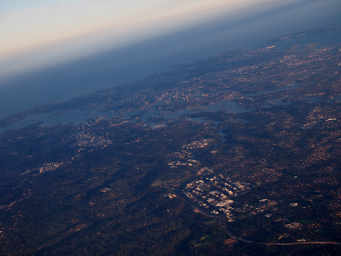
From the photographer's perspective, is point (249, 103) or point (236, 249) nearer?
point (236, 249)

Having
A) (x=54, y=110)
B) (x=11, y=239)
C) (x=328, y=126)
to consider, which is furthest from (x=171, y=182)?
(x=54, y=110)

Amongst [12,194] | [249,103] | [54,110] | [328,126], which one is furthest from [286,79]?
[54,110]

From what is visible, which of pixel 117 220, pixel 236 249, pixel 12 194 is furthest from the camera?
pixel 12 194

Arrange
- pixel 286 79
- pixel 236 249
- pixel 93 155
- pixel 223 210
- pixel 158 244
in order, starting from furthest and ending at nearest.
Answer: pixel 286 79 < pixel 93 155 < pixel 223 210 < pixel 158 244 < pixel 236 249

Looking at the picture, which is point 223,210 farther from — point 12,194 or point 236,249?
point 12,194

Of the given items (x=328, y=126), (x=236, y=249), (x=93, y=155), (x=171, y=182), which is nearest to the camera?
(x=236, y=249)

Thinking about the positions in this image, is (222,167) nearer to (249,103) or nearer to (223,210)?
(223,210)
